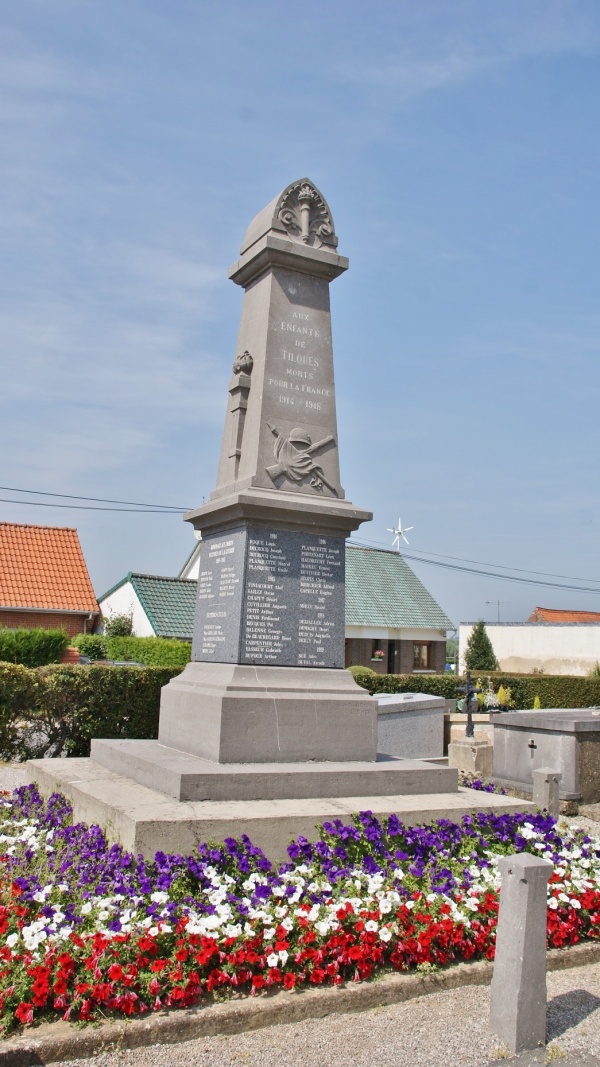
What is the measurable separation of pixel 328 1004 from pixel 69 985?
1.20 m

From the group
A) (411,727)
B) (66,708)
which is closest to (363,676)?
(411,727)

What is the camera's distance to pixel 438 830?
570 cm

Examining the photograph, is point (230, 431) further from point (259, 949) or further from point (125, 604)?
point (125, 604)

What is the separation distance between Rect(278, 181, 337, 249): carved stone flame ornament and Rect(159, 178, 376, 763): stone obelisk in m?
0.01

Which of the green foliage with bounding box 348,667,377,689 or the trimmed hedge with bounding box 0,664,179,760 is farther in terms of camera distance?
the green foliage with bounding box 348,667,377,689

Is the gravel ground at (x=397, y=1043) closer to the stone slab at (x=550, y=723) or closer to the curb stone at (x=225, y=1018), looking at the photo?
the curb stone at (x=225, y=1018)

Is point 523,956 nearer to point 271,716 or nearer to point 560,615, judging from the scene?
point 271,716

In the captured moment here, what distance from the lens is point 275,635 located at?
7.16 metres

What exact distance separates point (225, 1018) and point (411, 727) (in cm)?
895

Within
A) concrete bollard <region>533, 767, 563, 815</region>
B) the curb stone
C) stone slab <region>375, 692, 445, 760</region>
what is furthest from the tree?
the curb stone

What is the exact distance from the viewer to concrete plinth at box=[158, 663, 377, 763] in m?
6.57

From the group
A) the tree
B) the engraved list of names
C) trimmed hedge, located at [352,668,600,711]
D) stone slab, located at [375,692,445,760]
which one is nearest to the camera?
the engraved list of names

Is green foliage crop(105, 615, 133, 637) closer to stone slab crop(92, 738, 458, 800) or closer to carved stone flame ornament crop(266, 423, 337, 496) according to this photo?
stone slab crop(92, 738, 458, 800)

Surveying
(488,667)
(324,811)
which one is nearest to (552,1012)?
(324,811)
